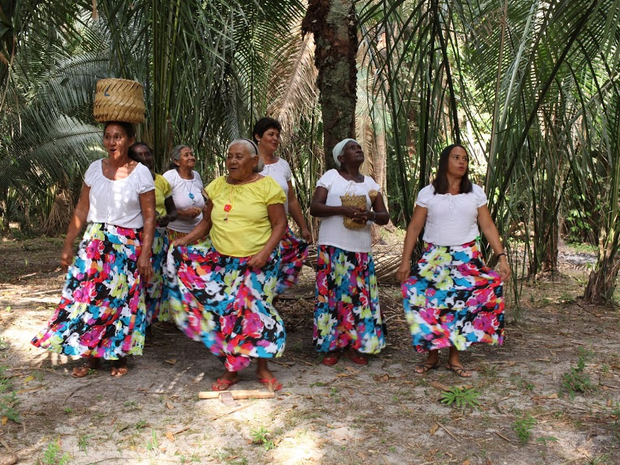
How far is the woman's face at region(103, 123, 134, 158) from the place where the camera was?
3.91m

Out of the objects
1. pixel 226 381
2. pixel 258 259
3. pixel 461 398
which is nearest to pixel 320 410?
pixel 226 381

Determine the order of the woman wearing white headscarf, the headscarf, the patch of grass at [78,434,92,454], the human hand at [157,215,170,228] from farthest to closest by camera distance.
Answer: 1. the human hand at [157,215,170,228]
2. the headscarf
3. the woman wearing white headscarf
4. the patch of grass at [78,434,92,454]

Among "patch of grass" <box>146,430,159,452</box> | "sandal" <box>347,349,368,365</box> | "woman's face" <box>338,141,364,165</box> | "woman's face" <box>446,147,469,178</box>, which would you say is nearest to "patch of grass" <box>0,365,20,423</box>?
"patch of grass" <box>146,430,159,452</box>

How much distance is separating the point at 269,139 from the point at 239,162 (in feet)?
2.77

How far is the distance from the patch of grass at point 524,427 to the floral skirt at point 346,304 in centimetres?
120

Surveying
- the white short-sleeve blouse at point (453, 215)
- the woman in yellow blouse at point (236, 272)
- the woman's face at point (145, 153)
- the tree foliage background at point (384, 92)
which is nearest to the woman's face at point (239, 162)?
the woman in yellow blouse at point (236, 272)

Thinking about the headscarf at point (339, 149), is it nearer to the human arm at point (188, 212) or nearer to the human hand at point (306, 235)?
the human hand at point (306, 235)

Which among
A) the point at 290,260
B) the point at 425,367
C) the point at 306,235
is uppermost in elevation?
the point at 306,235

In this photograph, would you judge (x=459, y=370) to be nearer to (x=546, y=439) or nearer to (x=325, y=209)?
(x=546, y=439)

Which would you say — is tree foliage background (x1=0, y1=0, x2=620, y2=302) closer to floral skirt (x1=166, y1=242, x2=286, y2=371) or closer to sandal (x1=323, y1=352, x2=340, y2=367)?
floral skirt (x1=166, y1=242, x2=286, y2=371)

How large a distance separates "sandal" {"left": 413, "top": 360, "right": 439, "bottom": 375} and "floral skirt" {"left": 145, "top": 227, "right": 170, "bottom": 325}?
6.26ft

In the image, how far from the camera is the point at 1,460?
9.36ft

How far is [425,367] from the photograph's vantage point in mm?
4262

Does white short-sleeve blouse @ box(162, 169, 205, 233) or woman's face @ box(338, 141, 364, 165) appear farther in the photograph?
white short-sleeve blouse @ box(162, 169, 205, 233)
